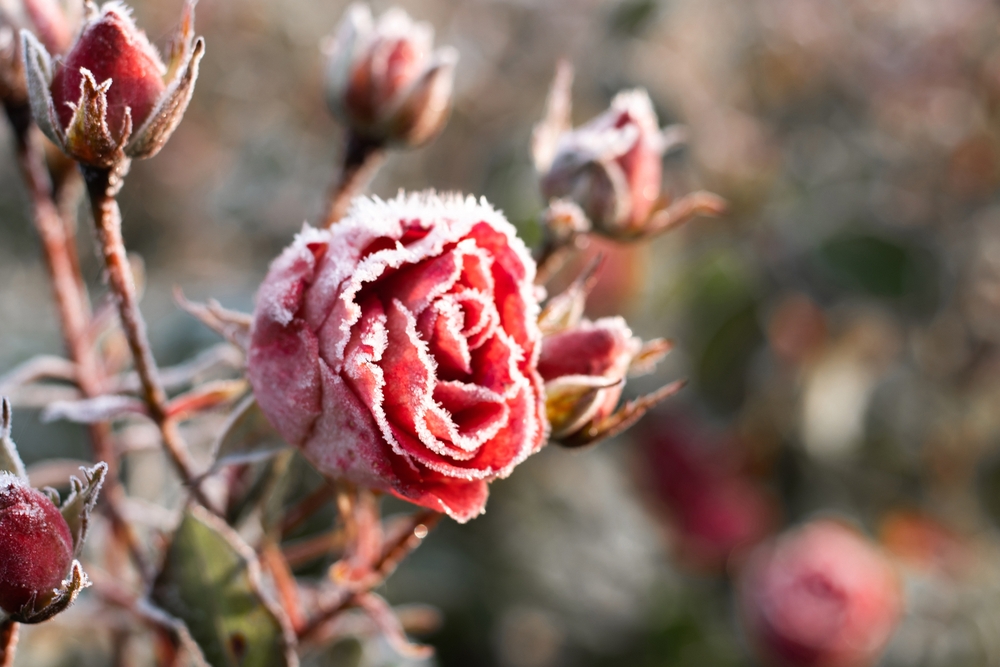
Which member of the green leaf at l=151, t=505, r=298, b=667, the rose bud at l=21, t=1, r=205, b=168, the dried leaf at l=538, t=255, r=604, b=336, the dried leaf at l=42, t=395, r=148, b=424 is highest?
the rose bud at l=21, t=1, r=205, b=168

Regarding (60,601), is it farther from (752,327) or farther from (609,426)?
(752,327)

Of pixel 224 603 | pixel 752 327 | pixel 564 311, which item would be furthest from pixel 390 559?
pixel 752 327

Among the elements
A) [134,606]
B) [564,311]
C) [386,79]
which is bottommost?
[134,606]

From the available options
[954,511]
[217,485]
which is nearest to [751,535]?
[954,511]

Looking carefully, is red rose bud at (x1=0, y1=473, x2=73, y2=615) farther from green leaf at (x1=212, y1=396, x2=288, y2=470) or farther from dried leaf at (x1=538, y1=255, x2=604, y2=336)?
dried leaf at (x1=538, y1=255, x2=604, y2=336)

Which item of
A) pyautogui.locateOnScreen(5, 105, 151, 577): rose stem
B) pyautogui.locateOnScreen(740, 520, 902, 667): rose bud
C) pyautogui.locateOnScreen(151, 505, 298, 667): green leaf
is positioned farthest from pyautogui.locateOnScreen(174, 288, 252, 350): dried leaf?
pyautogui.locateOnScreen(740, 520, 902, 667): rose bud

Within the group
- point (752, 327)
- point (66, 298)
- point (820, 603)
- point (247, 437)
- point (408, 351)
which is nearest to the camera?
point (408, 351)

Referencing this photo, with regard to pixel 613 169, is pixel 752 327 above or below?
below
